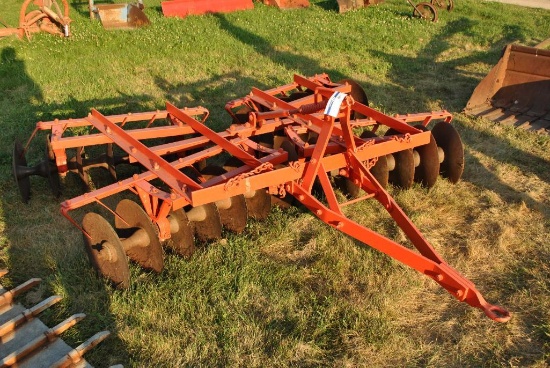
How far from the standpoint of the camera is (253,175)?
3.65m

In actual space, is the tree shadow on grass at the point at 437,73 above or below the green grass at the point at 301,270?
above

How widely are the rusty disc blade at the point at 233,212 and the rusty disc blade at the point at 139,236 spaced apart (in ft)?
2.33

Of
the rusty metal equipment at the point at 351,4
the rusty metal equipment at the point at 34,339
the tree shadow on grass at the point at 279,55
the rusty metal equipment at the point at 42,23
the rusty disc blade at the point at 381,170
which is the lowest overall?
the rusty metal equipment at the point at 34,339

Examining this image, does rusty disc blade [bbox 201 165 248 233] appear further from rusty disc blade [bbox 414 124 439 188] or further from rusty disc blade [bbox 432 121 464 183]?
rusty disc blade [bbox 432 121 464 183]

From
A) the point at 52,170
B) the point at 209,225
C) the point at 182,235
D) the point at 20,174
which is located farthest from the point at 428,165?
the point at 20,174

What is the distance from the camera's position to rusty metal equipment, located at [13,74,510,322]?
3.47 metres

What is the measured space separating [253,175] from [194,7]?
8982 millimetres

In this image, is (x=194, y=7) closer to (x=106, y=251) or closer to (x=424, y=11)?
(x=424, y=11)

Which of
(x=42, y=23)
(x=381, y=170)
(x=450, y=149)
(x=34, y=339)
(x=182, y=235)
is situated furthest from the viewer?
(x=42, y=23)

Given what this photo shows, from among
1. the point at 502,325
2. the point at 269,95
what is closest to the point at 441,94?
the point at 269,95

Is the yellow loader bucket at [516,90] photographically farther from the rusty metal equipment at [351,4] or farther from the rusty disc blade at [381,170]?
the rusty metal equipment at [351,4]

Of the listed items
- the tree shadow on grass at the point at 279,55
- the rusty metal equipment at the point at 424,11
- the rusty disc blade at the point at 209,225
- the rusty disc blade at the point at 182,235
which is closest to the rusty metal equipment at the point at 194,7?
the tree shadow on grass at the point at 279,55

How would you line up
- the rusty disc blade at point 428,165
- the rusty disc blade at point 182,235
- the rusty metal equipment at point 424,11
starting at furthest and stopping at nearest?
the rusty metal equipment at point 424,11
the rusty disc blade at point 428,165
the rusty disc blade at point 182,235

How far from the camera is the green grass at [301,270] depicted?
3.21 meters
